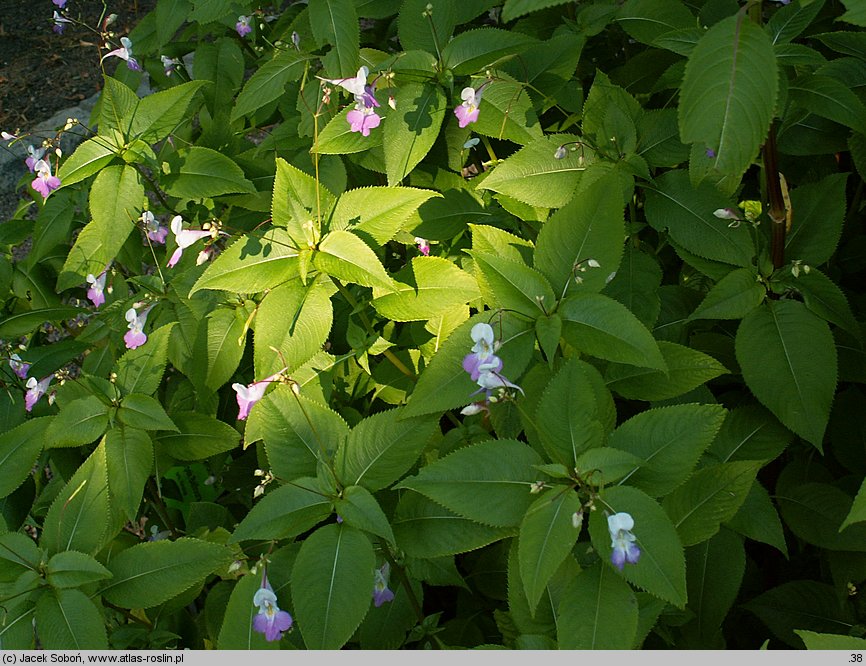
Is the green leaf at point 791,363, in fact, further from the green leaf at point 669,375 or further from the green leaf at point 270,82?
the green leaf at point 270,82

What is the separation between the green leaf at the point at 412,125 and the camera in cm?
250

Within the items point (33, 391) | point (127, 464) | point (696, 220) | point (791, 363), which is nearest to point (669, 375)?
point (791, 363)

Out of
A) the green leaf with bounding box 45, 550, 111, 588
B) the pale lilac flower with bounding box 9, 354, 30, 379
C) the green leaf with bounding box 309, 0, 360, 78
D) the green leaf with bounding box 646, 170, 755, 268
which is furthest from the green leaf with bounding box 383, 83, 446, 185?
the pale lilac flower with bounding box 9, 354, 30, 379

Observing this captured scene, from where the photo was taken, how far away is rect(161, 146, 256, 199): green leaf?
2730 millimetres

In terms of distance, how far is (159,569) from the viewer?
227 centimetres

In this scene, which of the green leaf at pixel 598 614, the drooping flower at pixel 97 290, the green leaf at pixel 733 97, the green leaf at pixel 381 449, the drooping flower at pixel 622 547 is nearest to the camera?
the green leaf at pixel 733 97

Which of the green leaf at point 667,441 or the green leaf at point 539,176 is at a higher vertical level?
the green leaf at point 539,176

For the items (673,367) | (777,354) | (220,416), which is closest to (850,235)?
(777,354)

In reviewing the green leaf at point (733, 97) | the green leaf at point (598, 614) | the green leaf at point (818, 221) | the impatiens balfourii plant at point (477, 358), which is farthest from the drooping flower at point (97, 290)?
the green leaf at point (818, 221)

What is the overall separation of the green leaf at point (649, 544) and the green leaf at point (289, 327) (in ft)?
3.10

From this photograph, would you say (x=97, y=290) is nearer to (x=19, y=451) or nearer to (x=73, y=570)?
(x=19, y=451)

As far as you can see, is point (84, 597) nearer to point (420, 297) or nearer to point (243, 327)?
point (243, 327)

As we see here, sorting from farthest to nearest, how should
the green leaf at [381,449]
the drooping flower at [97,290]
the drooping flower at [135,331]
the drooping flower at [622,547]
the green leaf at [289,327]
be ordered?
the drooping flower at [97,290], the drooping flower at [135,331], the green leaf at [289,327], the green leaf at [381,449], the drooping flower at [622,547]

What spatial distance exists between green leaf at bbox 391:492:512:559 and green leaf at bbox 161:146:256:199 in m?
1.21
